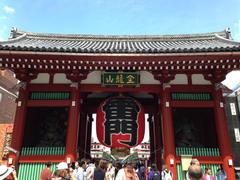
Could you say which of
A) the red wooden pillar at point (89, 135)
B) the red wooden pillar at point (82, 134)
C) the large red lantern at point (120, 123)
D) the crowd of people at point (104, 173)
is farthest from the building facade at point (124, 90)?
the red wooden pillar at point (89, 135)

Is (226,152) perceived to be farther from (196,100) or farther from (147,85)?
(147,85)

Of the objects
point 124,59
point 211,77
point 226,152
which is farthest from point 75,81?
point 226,152

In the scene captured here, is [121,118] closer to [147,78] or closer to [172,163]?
[147,78]

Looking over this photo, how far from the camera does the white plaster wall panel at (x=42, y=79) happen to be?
10.0 metres

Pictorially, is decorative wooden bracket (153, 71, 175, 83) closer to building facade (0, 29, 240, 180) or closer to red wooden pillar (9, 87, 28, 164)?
building facade (0, 29, 240, 180)

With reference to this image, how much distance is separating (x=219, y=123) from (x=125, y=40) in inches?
357

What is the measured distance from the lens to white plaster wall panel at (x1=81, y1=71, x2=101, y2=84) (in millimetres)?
10152

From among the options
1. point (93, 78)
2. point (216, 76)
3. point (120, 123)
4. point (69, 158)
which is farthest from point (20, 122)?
point (216, 76)

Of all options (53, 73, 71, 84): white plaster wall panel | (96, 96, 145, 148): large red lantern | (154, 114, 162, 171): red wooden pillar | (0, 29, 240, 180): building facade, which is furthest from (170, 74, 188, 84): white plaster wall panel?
(53, 73, 71, 84): white plaster wall panel

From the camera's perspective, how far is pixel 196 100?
9688mm

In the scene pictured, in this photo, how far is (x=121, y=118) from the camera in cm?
960

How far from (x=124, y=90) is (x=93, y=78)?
1491 millimetres

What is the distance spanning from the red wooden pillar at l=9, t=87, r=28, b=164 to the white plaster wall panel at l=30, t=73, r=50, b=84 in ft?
1.84

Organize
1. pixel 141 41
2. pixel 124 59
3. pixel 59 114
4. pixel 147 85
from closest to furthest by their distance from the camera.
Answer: pixel 124 59
pixel 147 85
pixel 59 114
pixel 141 41
